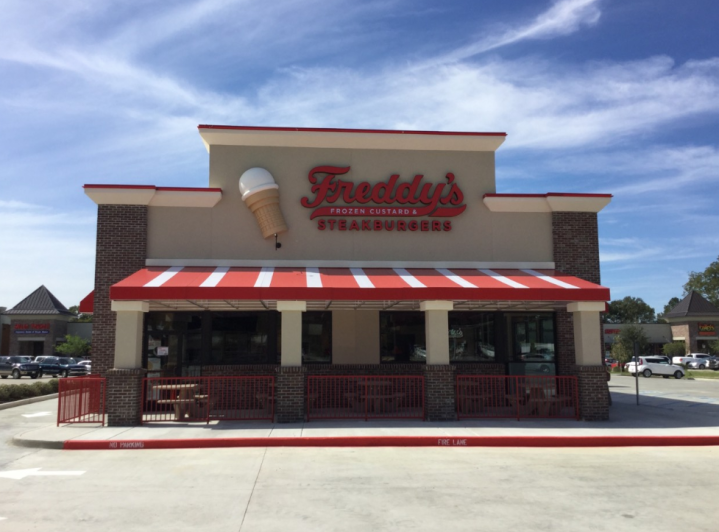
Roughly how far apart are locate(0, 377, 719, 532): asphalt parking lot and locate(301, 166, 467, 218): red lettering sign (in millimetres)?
8285

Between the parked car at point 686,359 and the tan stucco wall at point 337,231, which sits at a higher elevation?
the tan stucco wall at point 337,231

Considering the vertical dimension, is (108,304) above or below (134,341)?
above

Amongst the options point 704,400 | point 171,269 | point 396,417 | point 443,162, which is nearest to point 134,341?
point 171,269

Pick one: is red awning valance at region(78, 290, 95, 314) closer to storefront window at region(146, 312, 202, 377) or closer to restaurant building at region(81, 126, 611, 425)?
restaurant building at region(81, 126, 611, 425)

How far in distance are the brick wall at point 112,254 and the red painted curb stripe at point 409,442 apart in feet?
17.9

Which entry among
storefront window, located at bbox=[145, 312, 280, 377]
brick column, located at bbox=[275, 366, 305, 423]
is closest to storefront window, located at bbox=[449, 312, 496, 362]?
storefront window, located at bbox=[145, 312, 280, 377]

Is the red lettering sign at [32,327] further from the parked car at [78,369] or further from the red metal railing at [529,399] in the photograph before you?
the red metal railing at [529,399]

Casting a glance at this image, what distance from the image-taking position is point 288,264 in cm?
1797

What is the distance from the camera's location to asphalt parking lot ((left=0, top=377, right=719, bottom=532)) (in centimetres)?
703

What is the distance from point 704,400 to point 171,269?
18820 mm

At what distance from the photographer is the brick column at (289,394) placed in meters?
14.7

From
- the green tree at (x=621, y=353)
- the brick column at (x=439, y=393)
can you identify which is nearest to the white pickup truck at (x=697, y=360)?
the green tree at (x=621, y=353)

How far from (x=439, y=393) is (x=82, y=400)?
9084mm

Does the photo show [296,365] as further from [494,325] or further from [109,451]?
[494,325]
